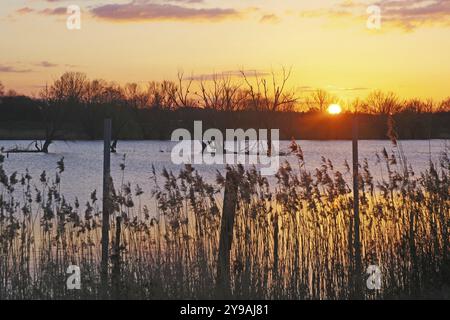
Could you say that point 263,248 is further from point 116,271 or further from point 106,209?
point 106,209

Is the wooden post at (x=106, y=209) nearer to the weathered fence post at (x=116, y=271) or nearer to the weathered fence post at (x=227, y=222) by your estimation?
the weathered fence post at (x=116, y=271)

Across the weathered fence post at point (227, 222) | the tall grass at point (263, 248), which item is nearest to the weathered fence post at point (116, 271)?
the tall grass at point (263, 248)

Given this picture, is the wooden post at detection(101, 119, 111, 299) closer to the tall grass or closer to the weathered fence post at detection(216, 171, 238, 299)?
the tall grass

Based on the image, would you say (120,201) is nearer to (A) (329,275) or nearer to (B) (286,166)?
(B) (286,166)

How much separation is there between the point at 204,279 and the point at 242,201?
1399mm

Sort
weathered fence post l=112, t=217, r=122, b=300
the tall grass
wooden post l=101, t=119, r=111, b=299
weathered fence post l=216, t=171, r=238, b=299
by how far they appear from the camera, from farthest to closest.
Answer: weathered fence post l=216, t=171, r=238, b=299 < the tall grass < wooden post l=101, t=119, r=111, b=299 < weathered fence post l=112, t=217, r=122, b=300

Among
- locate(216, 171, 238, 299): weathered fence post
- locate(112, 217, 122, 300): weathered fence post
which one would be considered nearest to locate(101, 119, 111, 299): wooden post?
locate(112, 217, 122, 300): weathered fence post

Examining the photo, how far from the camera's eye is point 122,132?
95188 mm

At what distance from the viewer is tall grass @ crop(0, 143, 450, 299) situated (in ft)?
29.6

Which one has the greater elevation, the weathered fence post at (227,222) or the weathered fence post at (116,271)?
the weathered fence post at (227,222)

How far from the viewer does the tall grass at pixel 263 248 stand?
9.01m

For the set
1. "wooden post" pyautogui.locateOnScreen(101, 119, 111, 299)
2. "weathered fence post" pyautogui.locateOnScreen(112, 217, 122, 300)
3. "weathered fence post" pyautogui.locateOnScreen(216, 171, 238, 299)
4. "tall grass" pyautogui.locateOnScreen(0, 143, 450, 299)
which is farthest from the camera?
"weathered fence post" pyautogui.locateOnScreen(216, 171, 238, 299)

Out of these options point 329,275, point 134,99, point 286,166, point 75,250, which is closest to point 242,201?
point 286,166

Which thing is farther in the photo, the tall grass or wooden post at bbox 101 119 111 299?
the tall grass
